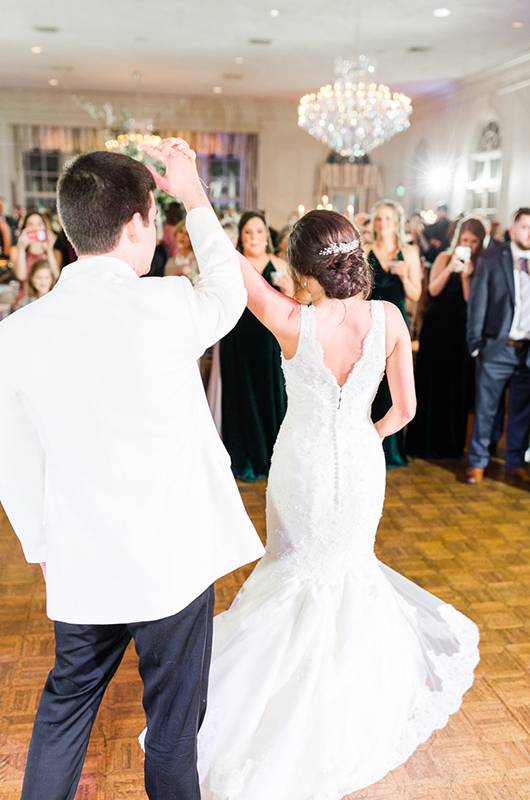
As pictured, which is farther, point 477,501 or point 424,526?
point 477,501

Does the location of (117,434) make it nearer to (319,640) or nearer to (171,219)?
(319,640)

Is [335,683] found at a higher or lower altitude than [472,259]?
lower

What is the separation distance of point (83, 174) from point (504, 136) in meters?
11.4

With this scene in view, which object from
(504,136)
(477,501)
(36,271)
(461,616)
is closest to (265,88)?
(504,136)

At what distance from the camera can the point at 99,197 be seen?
1.35 m

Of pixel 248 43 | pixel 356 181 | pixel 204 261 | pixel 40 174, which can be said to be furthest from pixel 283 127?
pixel 204 261

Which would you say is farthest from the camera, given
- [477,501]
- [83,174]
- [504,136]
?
[504,136]

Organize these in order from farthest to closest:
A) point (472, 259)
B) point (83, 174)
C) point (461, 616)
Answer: point (472, 259) < point (461, 616) < point (83, 174)

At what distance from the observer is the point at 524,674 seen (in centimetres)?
262

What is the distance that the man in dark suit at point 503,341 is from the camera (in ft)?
14.7

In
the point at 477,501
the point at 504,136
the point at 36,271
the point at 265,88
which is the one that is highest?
the point at 265,88

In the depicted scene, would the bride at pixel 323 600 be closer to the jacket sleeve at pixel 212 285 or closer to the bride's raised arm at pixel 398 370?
the bride's raised arm at pixel 398 370

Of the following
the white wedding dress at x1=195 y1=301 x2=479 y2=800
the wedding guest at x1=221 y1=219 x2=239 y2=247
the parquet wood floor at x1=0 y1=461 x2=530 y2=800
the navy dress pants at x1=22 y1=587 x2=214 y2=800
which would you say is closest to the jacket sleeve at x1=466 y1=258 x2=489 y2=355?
the parquet wood floor at x1=0 y1=461 x2=530 y2=800

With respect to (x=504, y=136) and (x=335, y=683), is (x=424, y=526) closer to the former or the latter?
(x=335, y=683)
